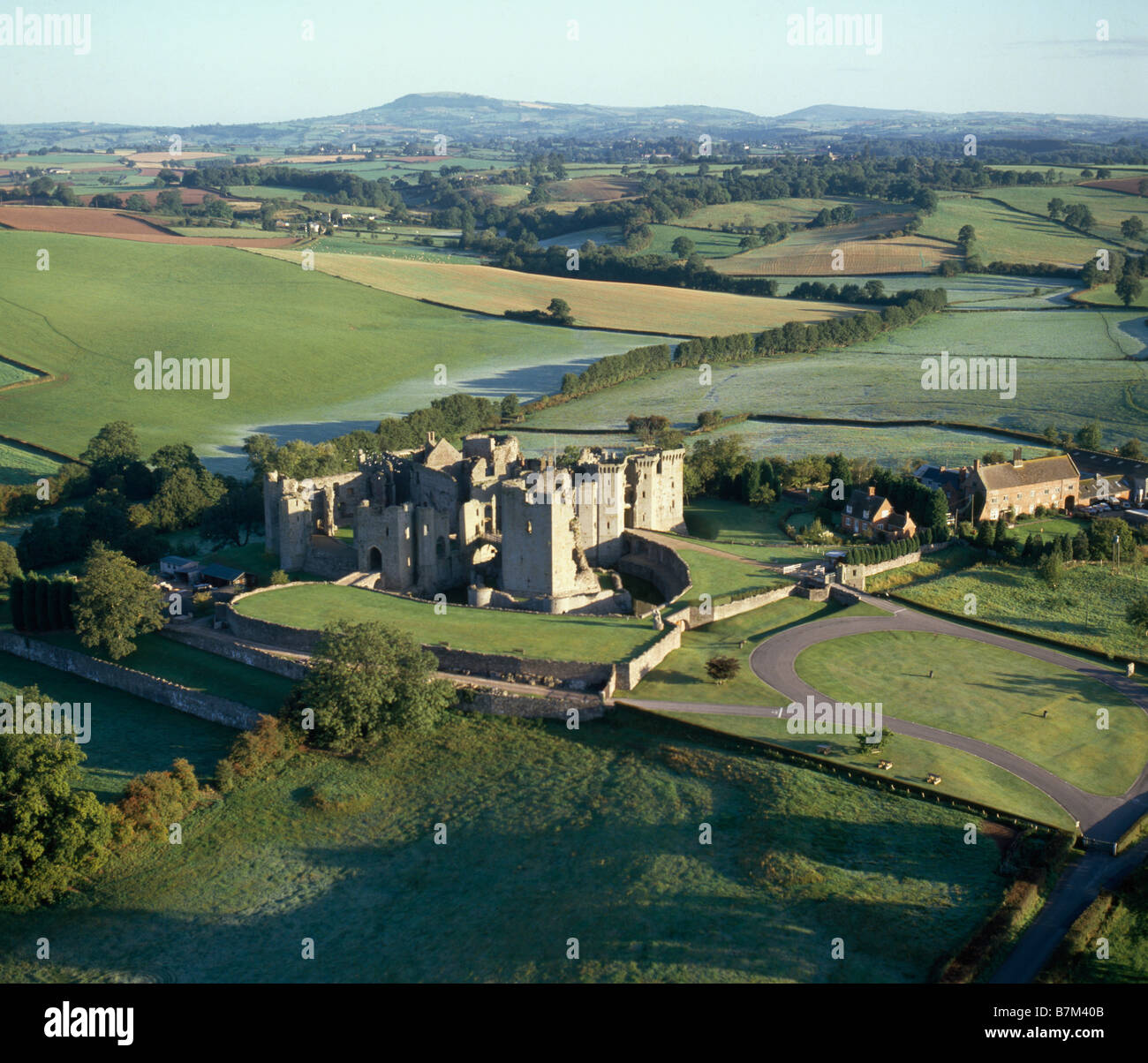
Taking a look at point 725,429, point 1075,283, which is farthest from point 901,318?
point 725,429

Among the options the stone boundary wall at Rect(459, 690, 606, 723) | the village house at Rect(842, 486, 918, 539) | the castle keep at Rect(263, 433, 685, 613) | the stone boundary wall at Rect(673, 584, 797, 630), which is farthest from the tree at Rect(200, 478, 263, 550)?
the village house at Rect(842, 486, 918, 539)

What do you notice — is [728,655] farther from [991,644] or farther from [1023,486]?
[1023,486]

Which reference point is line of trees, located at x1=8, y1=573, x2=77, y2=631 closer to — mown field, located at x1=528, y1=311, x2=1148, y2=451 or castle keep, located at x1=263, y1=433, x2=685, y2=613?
castle keep, located at x1=263, y1=433, x2=685, y2=613

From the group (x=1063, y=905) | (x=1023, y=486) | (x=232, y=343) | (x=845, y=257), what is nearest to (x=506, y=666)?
(x=1063, y=905)

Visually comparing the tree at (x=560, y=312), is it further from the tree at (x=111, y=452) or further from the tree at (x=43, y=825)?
the tree at (x=43, y=825)

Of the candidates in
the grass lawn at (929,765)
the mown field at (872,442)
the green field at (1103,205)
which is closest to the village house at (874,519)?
the mown field at (872,442)
